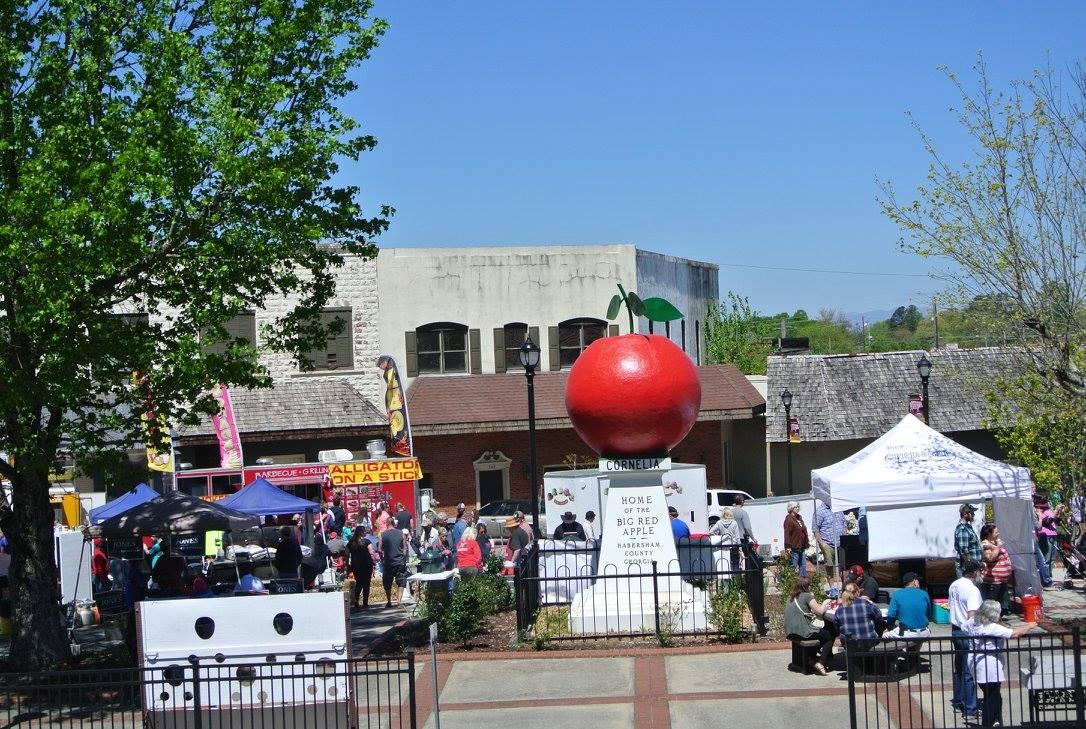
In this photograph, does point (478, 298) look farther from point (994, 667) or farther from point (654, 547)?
point (994, 667)

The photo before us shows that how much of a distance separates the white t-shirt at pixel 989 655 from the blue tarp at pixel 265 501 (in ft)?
46.2

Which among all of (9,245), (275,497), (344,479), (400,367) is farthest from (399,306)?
(9,245)

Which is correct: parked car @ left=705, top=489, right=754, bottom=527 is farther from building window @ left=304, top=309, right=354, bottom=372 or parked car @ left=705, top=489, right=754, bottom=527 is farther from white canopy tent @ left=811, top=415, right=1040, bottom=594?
building window @ left=304, top=309, right=354, bottom=372

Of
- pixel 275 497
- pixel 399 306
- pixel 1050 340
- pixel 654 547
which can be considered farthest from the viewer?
pixel 399 306

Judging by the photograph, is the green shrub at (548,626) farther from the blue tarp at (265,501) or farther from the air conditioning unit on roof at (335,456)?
the air conditioning unit on roof at (335,456)

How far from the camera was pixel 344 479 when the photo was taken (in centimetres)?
2800

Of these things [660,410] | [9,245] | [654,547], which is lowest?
[654,547]

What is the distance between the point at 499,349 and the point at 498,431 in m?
3.04

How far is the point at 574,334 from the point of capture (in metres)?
39.0

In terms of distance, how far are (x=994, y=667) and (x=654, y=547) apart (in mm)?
6323

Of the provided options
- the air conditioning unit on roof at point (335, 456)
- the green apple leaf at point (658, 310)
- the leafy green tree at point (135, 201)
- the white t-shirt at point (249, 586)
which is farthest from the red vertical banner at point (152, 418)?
the air conditioning unit on roof at point (335, 456)

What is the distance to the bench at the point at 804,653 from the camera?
14113 mm

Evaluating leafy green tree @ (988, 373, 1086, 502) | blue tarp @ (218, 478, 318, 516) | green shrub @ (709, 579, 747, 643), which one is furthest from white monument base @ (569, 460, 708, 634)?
blue tarp @ (218, 478, 318, 516)

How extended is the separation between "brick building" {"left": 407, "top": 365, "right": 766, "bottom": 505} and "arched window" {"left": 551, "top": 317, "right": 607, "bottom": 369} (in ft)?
2.23
